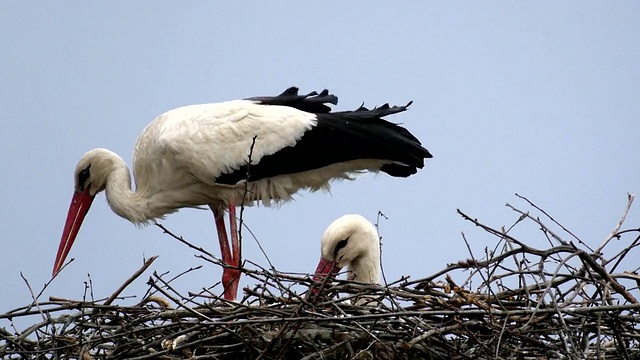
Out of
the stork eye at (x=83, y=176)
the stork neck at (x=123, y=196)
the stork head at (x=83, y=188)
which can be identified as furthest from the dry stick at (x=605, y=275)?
the stork eye at (x=83, y=176)

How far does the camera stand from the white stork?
7172mm

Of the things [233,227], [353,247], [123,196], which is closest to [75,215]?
[123,196]

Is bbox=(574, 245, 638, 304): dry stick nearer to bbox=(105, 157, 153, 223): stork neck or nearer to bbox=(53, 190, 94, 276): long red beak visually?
bbox=(105, 157, 153, 223): stork neck

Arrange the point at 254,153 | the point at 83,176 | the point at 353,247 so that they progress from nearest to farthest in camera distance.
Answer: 1. the point at 353,247
2. the point at 254,153
3. the point at 83,176

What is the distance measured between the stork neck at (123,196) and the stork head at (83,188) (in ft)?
0.20

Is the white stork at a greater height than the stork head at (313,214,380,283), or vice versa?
the white stork

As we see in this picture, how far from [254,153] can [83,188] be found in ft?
4.25

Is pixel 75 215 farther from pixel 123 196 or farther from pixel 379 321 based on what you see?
pixel 379 321

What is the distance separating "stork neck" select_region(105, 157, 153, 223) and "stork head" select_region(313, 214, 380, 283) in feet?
4.17

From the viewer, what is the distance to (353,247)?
22.5ft

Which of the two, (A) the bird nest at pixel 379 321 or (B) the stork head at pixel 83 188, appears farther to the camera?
(B) the stork head at pixel 83 188

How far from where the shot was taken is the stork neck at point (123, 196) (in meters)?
7.60

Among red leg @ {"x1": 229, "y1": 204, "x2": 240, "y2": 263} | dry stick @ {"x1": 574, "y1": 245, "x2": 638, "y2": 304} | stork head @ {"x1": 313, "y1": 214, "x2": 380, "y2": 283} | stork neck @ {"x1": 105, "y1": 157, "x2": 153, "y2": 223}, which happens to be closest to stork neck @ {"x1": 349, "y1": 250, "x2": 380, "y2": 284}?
stork head @ {"x1": 313, "y1": 214, "x2": 380, "y2": 283}

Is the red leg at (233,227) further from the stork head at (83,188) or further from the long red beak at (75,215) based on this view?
the long red beak at (75,215)
